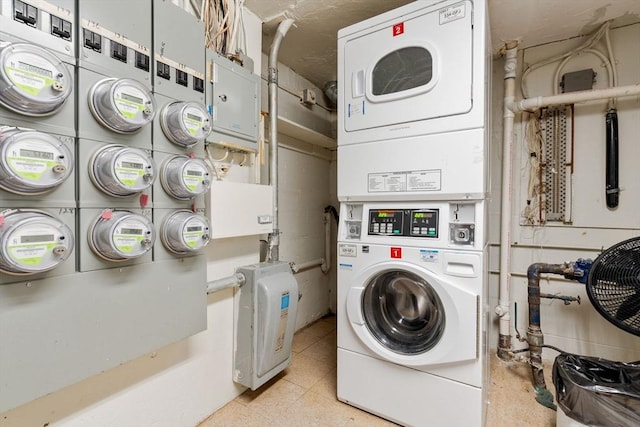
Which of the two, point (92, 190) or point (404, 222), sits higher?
point (92, 190)

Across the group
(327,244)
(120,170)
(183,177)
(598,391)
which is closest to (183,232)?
(183,177)

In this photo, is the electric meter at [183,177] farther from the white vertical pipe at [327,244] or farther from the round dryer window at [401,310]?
the white vertical pipe at [327,244]

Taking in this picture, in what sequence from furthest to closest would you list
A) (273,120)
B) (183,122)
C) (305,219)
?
(305,219) < (273,120) < (183,122)

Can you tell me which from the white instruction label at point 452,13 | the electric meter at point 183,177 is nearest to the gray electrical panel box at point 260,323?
the electric meter at point 183,177

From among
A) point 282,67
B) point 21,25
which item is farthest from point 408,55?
point 21,25

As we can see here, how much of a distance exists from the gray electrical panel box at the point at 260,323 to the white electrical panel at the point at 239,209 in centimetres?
25

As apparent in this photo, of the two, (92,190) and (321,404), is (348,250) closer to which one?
(321,404)

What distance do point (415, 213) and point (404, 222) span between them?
0.24 feet

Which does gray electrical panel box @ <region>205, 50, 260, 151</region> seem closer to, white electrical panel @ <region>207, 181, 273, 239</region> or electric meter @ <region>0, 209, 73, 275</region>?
white electrical panel @ <region>207, 181, 273, 239</region>

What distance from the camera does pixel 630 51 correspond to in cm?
196

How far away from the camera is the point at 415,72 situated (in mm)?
1526

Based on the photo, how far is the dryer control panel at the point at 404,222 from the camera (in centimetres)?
149

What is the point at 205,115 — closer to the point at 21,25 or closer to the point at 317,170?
Answer: the point at 21,25

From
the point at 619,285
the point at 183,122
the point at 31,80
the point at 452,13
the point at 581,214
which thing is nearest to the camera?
the point at 31,80
